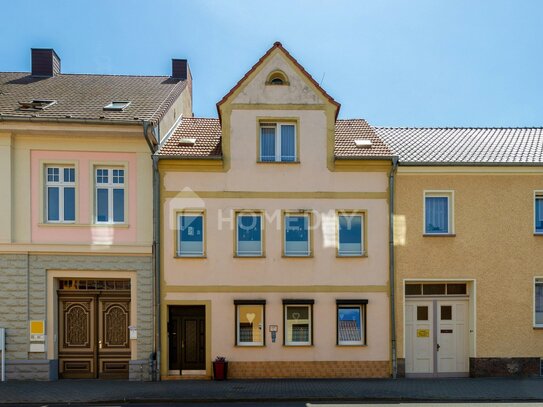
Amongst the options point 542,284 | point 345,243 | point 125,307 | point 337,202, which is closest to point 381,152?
point 337,202

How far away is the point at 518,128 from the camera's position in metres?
18.7

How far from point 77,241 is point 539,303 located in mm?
14653

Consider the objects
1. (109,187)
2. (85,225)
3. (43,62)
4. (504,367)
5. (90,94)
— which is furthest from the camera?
(43,62)

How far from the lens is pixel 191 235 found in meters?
14.5

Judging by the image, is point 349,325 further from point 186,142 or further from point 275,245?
point 186,142

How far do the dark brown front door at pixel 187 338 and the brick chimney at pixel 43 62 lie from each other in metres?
12.0

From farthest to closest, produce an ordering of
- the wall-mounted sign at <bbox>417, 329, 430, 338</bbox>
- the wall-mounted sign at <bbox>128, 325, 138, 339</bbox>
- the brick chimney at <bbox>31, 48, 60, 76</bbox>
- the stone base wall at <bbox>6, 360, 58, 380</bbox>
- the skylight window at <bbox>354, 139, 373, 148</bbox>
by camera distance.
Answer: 1. the brick chimney at <bbox>31, 48, 60, 76</bbox>
2. the skylight window at <bbox>354, 139, 373, 148</bbox>
3. the wall-mounted sign at <bbox>417, 329, 430, 338</bbox>
4. the wall-mounted sign at <bbox>128, 325, 138, 339</bbox>
5. the stone base wall at <bbox>6, 360, 58, 380</bbox>

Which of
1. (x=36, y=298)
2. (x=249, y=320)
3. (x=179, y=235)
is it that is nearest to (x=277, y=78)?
(x=179, y=235)

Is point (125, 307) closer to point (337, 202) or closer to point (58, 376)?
point (58, 376)

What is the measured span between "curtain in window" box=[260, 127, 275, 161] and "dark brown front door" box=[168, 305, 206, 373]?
5.14m

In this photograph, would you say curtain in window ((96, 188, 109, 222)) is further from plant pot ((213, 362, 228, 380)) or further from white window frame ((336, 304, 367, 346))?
white window frame ((336, 304, 367, 346))

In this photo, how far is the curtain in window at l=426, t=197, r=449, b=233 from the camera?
14.8m

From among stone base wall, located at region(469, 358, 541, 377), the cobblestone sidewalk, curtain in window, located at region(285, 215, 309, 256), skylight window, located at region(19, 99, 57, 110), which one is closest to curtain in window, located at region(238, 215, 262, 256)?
curtain in window, located at region(285, 215, 309, 256)

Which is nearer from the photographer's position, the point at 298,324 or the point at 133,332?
the point at 133,332
